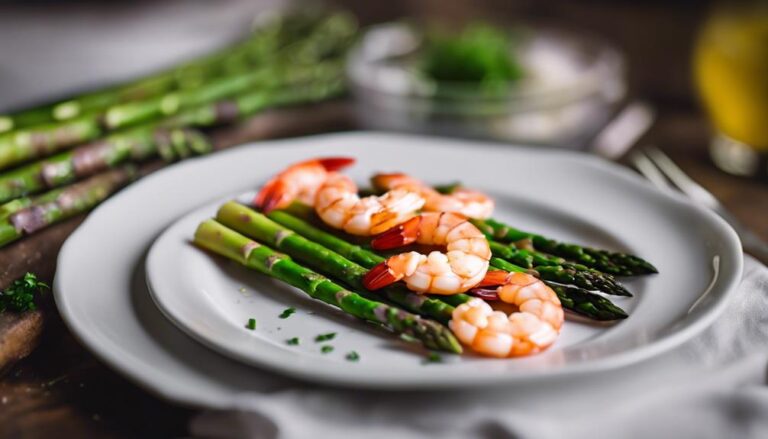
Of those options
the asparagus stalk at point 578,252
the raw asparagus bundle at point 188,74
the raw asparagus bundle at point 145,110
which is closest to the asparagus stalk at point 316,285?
the asparagus stalk at point 578,252

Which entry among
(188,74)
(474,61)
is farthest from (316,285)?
(188,74)

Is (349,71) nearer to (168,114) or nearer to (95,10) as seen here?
(168,114)

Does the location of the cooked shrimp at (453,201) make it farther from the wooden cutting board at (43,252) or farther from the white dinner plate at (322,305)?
the wooden cutting board at (43,252)

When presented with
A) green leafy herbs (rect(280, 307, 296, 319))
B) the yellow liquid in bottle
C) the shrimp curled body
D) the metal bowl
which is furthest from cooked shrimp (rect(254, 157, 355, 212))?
the yellow liquid in bottle

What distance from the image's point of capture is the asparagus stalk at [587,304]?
1506 millimetres

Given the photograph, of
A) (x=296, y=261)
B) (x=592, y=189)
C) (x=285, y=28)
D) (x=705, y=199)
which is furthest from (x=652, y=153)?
(x=285, y=28)

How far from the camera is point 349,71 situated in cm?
292

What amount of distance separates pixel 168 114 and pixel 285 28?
3.88ft

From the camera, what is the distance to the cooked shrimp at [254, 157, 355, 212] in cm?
189

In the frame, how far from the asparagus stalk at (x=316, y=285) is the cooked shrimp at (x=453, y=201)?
36cm

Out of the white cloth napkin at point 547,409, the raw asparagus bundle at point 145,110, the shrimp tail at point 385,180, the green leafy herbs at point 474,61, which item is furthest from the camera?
the green leafy herbs at point 474,61

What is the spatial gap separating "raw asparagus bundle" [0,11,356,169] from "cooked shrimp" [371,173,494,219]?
971mm

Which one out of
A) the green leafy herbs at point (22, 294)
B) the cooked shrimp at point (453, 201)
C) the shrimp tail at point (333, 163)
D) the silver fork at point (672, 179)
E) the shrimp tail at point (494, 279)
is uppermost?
the shrimp tail at point (333, 163)

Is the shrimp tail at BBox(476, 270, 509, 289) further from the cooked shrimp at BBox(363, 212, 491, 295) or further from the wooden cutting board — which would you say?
the wooden cutting board
